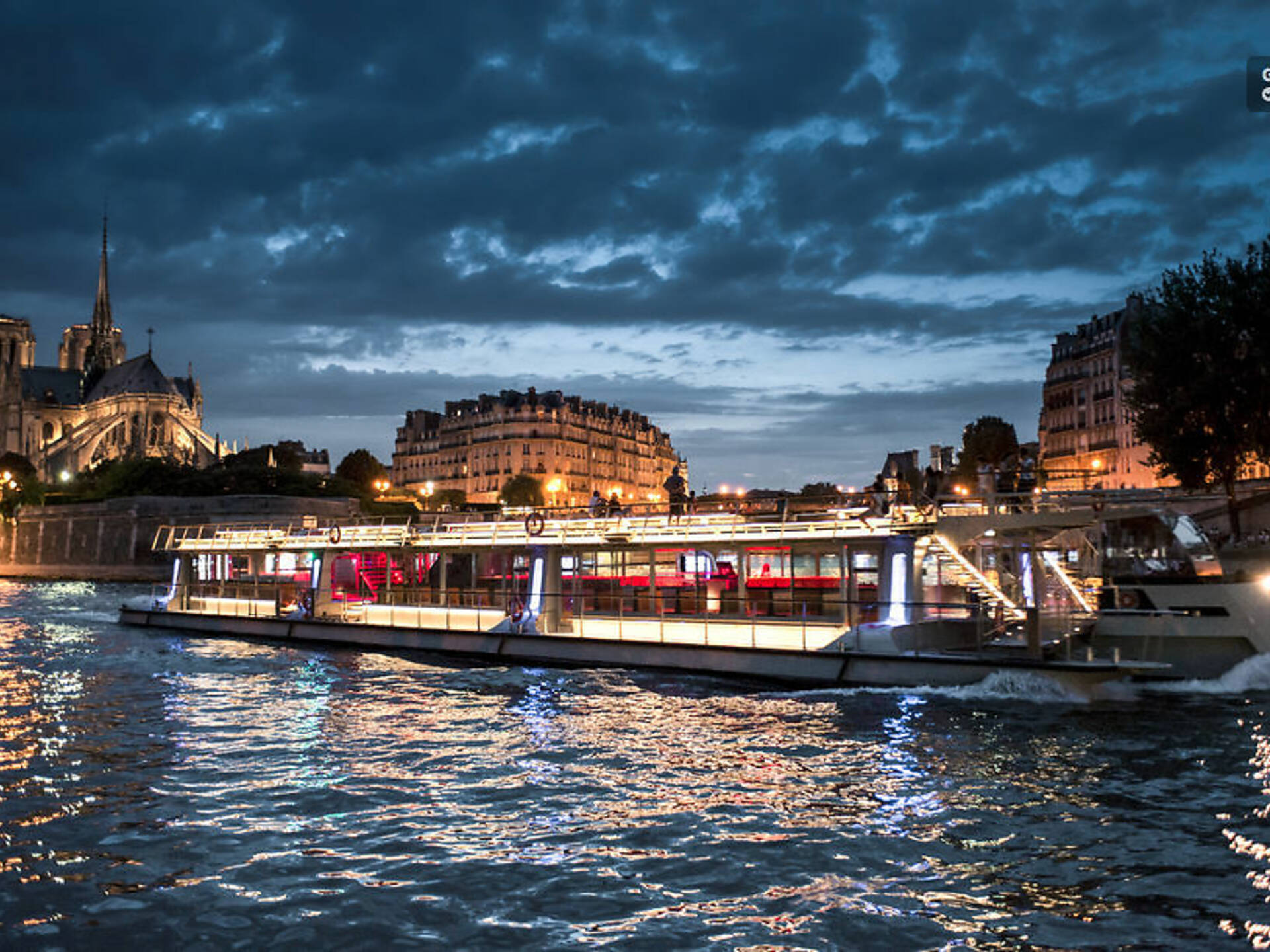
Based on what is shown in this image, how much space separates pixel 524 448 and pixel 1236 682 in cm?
13082

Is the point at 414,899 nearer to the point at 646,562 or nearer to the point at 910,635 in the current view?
the point at 910,635

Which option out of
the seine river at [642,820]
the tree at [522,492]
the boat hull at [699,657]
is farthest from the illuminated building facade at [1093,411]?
the seine river at [642,820]

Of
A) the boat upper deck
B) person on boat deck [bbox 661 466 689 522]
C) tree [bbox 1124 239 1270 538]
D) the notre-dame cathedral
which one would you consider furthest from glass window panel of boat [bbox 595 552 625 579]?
the notre-dame cathedral

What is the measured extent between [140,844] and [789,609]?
15.5 meters

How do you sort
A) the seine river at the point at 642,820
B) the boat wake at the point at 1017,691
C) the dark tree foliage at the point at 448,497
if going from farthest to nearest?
the dark tree foliage at the point at 448,497, the boat wake at the point at 1017,691, the seine river at the point at 642,820

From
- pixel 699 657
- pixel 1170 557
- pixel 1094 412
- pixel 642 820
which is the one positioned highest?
pixel 1094 412

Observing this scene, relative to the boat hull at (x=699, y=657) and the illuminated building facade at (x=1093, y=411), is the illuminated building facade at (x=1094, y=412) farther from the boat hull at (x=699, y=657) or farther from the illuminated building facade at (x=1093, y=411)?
the boat hull at (x=699, y=657)

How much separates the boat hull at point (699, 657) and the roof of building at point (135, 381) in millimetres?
144943

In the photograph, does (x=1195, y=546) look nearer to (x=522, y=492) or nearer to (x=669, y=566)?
(x=669, y=566)

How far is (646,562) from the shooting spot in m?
27.3

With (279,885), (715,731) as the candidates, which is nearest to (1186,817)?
(715,731)

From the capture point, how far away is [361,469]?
15488cm

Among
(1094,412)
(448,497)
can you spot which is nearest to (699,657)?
(1094,412)

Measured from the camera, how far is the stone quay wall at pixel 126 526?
93.2 m
